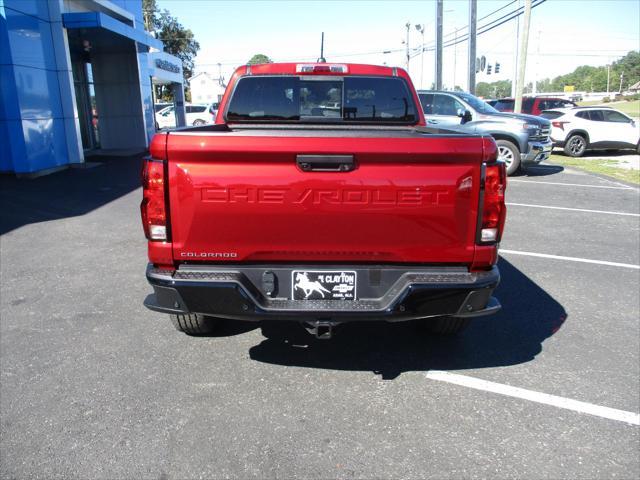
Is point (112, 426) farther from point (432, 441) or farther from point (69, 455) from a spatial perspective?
point (432, 441)

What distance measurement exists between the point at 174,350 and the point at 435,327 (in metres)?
1.96

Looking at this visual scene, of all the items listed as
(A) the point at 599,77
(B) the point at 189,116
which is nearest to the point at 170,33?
(B) the point at 189,116

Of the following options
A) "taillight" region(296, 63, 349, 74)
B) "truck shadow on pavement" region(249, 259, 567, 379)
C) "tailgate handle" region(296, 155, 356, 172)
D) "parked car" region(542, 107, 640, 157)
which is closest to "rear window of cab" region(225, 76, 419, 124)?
"taillight" region(296, 63, 349, 74)

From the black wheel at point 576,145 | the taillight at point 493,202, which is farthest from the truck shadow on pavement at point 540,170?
the taillight at point 493,202

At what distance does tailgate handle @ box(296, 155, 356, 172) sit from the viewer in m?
2.73

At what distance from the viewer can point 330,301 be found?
2910 millimetres

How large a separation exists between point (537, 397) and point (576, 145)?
16444 millimetres

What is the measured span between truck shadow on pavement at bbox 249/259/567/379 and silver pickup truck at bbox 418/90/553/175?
337 inches

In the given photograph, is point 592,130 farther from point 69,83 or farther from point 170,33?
point 170,33

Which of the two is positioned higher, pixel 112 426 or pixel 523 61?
pixel 523 61

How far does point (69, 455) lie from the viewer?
2678 mm

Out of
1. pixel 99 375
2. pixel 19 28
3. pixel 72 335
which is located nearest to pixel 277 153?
pixel 99 375

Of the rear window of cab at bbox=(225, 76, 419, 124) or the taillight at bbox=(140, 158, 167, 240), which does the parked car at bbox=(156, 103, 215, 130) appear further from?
the taillight at bbox=(140, 158, 167, 240)

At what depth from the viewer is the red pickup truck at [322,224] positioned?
8.96 ft
